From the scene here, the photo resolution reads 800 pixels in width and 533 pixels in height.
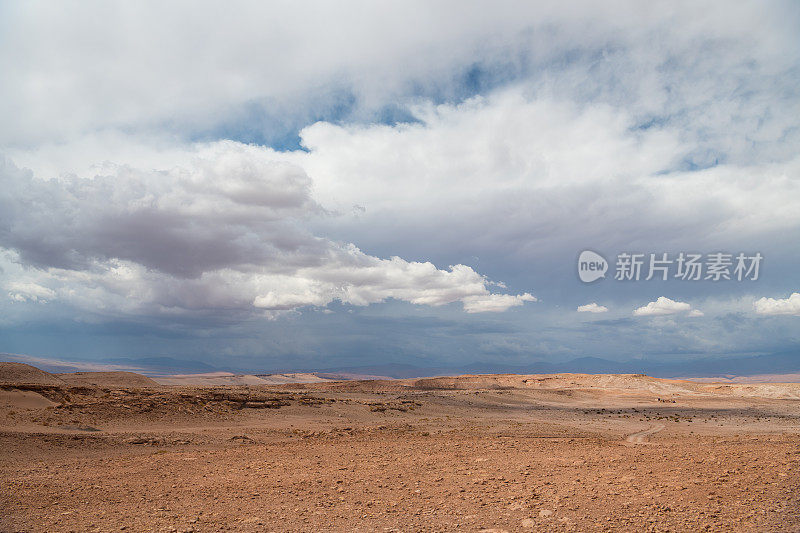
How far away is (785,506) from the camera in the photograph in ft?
33.4

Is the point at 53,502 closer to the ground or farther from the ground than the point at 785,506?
closer to the ground

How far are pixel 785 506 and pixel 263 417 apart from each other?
26032 millimetres

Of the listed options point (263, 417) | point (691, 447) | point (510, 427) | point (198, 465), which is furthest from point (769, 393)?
point (198, 465)

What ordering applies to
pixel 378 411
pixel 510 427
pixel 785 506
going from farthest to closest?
pixel 378 411 → pixel 510 427 → pixel 785 506

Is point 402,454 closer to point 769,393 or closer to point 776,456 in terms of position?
point 776,456

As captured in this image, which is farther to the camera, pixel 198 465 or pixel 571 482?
pixel 198 465

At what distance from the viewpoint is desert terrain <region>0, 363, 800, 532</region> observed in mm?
10062

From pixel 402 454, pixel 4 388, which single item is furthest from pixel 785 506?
pixel 4 388

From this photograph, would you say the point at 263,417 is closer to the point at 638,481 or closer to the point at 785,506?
the point at 638,481

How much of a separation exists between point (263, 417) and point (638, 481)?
75.2 ft

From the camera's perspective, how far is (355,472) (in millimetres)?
14625

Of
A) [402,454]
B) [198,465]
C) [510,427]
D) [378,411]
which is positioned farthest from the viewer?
[378,411]

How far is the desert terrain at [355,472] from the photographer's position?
10.1 m

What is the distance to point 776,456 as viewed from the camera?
1459cm
